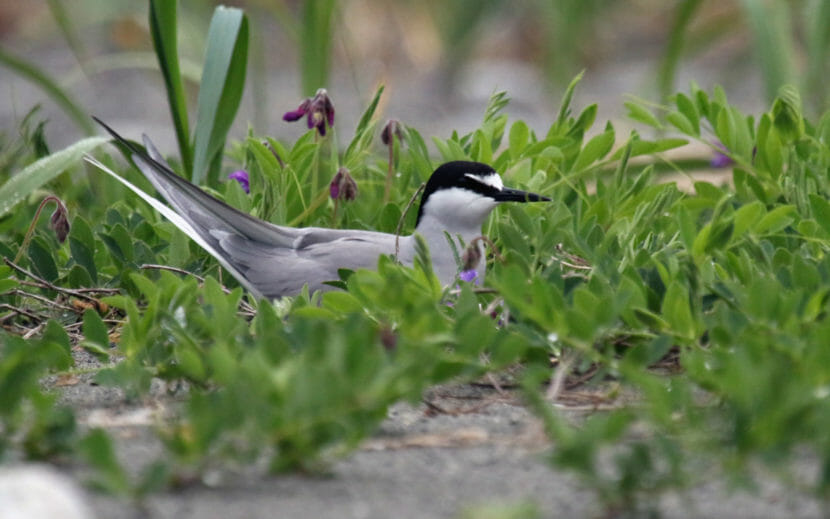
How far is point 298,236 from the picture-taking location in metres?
3.30

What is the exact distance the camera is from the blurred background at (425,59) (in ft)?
30.0

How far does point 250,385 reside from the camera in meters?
1.88

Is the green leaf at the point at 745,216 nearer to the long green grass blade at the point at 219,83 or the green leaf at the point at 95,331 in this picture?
the green leaf at the point at 95,331

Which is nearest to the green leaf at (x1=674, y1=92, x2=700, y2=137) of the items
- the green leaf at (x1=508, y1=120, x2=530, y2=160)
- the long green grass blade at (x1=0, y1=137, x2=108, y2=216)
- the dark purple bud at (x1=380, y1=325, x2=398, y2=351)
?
the green leaf at (x1=508, y1=120, x2=530, y2=160)

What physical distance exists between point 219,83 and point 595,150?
1168 mm

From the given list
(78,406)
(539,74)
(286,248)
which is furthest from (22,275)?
(539,74)

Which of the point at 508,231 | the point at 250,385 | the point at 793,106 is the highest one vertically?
the point at 793,106

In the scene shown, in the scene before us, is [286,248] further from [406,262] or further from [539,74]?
[539,74]

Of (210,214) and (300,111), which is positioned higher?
(300,111)

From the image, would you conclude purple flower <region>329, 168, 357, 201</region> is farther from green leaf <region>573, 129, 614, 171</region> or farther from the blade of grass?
the blade of grass

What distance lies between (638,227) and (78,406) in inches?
58.3

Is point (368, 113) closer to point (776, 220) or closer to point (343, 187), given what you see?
point (343, 187)

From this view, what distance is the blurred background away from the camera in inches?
360

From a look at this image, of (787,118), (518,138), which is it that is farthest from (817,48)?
(518,138)
